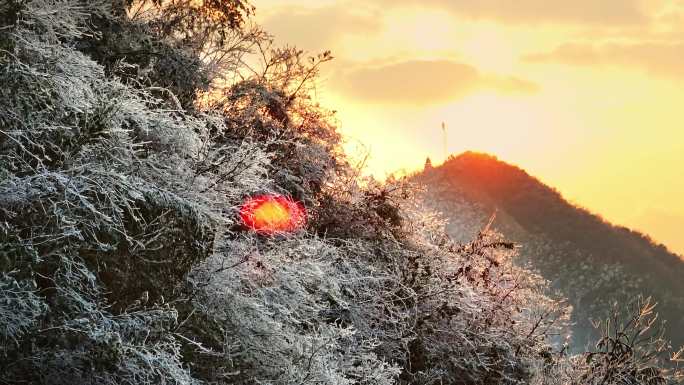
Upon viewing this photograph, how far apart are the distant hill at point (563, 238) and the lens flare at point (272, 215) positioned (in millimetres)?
76925

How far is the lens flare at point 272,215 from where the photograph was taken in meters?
12.4

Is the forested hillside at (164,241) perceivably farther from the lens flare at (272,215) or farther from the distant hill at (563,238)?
the distant hill at (563,238)

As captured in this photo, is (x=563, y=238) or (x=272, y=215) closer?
(x=272, y=215)

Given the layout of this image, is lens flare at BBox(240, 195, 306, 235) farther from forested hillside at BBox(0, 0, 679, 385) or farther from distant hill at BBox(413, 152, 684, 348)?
distant hill at BBox(413, 152, 684, 348)

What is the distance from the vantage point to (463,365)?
1656cm

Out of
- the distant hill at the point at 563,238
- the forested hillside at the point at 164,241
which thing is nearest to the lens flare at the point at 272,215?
the forested hillside at the point at 164,241

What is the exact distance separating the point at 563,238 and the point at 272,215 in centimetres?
10357

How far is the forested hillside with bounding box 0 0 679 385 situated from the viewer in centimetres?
781

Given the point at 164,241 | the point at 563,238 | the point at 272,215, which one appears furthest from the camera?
the point at 563,238

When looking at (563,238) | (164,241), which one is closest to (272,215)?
(164,241)

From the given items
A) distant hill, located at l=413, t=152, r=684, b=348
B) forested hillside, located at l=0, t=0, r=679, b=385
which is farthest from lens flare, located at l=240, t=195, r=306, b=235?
distant hill, located at l=413, t=152, r=684, b=348

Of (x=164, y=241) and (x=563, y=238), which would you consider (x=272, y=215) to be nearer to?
(x=164, y=241)

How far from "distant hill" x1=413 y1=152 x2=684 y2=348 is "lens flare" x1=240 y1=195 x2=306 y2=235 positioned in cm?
7693

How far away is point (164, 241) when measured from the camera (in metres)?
8.91
